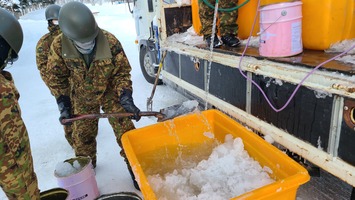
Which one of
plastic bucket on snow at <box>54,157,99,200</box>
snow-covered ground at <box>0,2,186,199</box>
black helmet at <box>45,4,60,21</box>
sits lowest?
snow-covered ground at <box>0,2,186,199</box>

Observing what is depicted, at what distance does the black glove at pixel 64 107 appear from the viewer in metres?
2.18

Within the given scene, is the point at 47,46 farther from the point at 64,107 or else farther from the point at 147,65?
the point at 147,65

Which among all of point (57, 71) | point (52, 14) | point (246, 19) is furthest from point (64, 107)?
point (246, 19)

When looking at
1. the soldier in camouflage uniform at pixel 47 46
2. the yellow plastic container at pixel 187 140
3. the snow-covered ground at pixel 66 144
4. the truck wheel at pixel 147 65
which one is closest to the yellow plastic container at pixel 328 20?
the yellow plastic container at pixel 187 140

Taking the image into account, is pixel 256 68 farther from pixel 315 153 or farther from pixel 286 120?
pixel 315 153

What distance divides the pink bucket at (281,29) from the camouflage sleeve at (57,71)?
5.26 ft

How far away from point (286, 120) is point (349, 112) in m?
0.49

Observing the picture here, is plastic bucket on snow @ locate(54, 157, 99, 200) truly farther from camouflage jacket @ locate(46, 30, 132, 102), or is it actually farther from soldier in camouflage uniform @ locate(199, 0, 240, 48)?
soldier in camouflage uniform @ locate(199, 0, 240, 48)

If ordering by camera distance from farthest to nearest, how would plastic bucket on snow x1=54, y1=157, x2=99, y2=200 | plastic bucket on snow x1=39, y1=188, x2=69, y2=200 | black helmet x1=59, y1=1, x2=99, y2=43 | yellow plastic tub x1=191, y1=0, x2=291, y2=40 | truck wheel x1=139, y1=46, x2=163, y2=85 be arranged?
truck wheel x1=139, y1=46, x2=163, y2=85, yellow plastic tub x1=191, y1=0, x2=291, y2=40, plastic bucket on snow x1=54, y1=157, x2=99, y2=200, black helmet x1=59, y1=1, x2=99, y2=43, plastic bucket on snow x1=39, y1=188, x2=69, y2=200

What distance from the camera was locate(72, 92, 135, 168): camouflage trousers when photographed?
7.99 ft

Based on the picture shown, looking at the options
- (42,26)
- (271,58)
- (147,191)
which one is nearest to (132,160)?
(147,191)

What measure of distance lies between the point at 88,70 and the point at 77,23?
46 cm

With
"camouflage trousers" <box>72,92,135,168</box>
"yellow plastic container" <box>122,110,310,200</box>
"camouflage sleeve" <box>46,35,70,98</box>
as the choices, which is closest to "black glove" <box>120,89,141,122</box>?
"camouflage trousers" <box>72,92,135,168</box>

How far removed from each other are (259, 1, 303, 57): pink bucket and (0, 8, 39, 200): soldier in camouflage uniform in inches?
61.6
